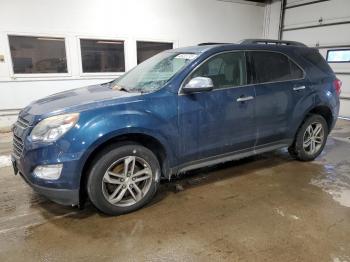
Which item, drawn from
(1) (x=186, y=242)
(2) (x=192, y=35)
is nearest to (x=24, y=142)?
(1) (x=186, y=242)

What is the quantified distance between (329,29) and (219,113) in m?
6.47

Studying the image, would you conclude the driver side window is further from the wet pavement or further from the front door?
the wet pavement

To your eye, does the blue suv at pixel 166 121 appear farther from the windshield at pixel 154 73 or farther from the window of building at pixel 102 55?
the window of building at pixel 102 55

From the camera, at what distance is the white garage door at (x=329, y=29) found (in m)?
7.13

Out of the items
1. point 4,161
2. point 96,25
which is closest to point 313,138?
point 4,161

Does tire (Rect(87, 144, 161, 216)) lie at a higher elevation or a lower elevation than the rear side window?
lower

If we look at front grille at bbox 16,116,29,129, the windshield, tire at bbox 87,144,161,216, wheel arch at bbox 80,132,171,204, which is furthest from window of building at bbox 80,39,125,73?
tire at bbox 87,144,161,216

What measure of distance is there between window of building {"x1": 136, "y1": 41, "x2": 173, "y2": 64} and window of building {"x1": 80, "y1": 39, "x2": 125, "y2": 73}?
1.58 ft

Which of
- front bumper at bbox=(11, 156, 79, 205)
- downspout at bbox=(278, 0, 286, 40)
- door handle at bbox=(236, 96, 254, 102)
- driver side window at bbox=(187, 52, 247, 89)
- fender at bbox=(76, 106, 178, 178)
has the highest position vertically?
downspout at bbox=(278, 0, 286, 40)

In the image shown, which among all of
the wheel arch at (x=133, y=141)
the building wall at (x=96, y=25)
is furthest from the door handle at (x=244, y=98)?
the building wall at (x=96, y=25)

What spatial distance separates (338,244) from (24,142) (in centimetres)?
266

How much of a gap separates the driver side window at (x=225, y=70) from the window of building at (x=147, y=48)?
15.3 feet

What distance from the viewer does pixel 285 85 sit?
3346mm

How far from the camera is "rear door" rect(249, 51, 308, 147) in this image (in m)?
3.16
